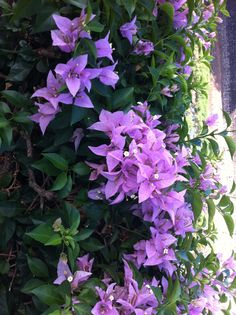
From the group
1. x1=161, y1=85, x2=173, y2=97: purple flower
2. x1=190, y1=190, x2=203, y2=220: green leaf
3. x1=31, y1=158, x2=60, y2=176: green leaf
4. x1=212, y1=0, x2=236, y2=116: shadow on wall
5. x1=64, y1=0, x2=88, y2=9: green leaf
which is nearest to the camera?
x1=64, y1=0, x2=88, y2=9: green leaf

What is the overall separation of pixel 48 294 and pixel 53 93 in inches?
13.6

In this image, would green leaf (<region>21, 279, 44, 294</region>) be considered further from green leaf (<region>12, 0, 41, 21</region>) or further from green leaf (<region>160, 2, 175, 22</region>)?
green leaf (<region>160, 2, 175, 22</region>)

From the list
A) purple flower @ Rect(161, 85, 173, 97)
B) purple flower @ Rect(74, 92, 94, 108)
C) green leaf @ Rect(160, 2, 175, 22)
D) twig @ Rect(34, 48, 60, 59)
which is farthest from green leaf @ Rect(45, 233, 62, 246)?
green leaf @ Rect(160, 2, 175, 22)

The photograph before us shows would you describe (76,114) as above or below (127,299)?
above

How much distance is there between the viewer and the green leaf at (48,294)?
25.7 inches

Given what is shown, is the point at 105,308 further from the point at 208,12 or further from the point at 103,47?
the point at 208,12

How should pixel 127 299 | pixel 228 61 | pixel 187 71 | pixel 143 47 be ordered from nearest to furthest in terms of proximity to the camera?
pixel 127 299 < pixel 143 47 < pixel 187 71 < pixel 228 61

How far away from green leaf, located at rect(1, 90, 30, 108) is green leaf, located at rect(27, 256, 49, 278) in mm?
285

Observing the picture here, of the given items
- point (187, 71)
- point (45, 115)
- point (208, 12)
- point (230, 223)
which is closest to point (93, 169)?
point (45, 115)

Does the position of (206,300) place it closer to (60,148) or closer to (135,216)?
(135,216)

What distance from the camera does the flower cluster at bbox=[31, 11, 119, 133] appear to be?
0.63 metres

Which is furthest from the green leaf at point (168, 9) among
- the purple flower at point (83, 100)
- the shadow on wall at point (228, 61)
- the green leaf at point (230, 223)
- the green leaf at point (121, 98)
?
the shadow on wall at point (228, 61)

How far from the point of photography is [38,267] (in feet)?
2.35

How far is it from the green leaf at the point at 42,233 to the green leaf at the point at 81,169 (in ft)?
0.37
